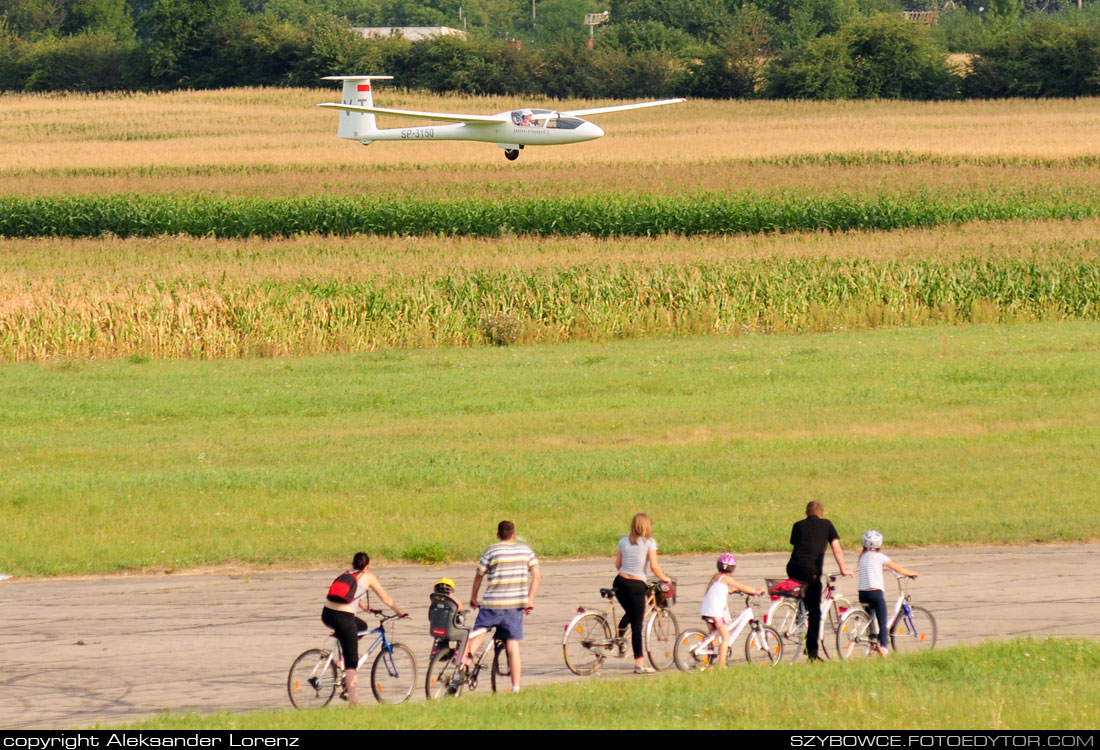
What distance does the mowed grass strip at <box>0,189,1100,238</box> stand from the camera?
5262cm

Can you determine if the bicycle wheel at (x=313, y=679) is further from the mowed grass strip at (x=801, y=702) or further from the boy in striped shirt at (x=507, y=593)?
the boy in striped shirt at (x=507, y=593)

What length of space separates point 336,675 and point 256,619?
3.14 meters

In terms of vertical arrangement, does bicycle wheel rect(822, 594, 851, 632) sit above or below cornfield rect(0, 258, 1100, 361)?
above

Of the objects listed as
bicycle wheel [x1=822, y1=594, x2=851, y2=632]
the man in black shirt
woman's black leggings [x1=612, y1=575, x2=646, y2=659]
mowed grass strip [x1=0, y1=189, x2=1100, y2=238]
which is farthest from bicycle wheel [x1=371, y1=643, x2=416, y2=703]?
mowed grass strip [x1=0, y1=189, x2=1100, y2=238]

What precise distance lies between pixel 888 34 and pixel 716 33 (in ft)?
93.5

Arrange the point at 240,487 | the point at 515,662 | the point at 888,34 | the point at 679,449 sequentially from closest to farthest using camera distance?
the point at 515,662 → the point at 240,487 → the point at 679,449 → the point at 888,34

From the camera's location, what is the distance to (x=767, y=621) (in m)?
12.5

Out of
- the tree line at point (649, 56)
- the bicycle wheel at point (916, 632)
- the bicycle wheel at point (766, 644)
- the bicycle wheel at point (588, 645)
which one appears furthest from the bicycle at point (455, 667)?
the tree line at point (649, 56)

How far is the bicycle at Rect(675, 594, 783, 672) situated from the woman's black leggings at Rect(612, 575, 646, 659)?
390 millimetres

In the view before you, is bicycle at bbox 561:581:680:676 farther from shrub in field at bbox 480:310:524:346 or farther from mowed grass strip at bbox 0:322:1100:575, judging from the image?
shrub in field at bbox 480:310:524:346

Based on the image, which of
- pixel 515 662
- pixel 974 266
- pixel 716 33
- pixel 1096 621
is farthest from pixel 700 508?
pixel 716 33

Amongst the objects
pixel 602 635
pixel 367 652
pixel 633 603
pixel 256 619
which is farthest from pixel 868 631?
pixel 256 619
